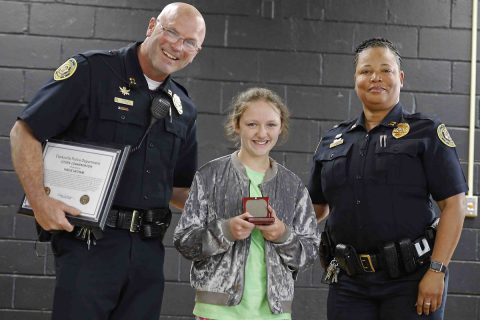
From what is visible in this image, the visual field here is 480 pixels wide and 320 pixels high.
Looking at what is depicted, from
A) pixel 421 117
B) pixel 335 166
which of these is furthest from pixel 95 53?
pixel 421 117

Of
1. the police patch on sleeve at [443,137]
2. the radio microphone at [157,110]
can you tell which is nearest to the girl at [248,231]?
the radio microphone at [157,110]

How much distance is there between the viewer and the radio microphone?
2.36 meters

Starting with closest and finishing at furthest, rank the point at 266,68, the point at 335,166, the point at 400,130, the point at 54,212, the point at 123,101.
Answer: the point at 54,212 < the point at 123,101 < the point at 400,130 < the point at 335,166 < the point at 266,68

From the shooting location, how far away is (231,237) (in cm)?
215

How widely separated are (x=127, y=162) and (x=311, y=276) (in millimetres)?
1897

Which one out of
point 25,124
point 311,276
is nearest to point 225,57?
point 311,276

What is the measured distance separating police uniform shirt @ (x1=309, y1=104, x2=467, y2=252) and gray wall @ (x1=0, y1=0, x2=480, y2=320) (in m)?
1.29

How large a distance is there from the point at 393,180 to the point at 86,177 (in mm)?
1160

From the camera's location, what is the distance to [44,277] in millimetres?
3795

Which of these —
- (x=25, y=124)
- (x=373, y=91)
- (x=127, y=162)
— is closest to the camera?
(x=25, y=124)

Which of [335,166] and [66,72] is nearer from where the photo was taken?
[66,72]

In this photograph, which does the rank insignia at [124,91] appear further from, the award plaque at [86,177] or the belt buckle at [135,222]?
the belt buckle at [135,222]

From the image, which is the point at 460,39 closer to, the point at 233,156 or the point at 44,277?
the point at 233,156

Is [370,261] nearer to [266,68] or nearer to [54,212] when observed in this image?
[54,212]
